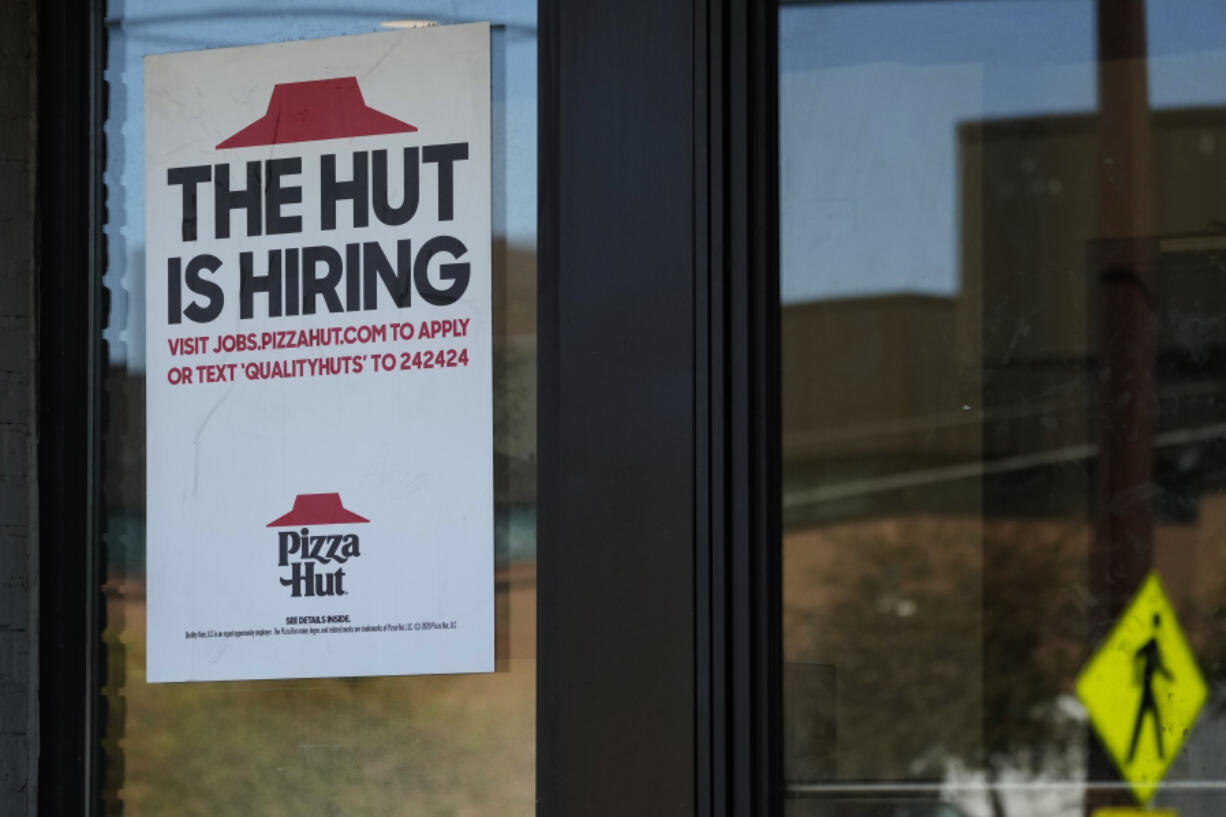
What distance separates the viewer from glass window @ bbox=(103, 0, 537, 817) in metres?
3.53

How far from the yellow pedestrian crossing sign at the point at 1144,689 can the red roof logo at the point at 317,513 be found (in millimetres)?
1635

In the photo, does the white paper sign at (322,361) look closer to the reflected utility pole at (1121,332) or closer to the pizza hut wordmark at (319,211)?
the pizza hut wordmark at (319,211)

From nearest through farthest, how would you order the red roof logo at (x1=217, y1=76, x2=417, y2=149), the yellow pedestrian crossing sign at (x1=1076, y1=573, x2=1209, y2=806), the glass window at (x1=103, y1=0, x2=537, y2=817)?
the yellow pedestrian crossing sign at (x1=1076, y1=573, x2=1209, y2=806) → the glass window at (x1=103, y1=0, x2=537, y2=817) → the red roof logo at (x1=217, y1=76, x2=417, y2=149)

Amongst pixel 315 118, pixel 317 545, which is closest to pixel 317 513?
pixel 317 545

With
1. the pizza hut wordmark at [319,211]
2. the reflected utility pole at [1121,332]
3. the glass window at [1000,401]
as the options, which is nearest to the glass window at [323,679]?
the pizza hut wordmark at [319,211]

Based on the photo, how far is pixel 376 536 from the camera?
3.59 metres

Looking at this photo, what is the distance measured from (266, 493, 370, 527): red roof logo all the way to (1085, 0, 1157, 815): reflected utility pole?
1620 mm

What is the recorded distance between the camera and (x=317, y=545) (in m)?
3.62

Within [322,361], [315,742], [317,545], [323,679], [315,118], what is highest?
[315,118]

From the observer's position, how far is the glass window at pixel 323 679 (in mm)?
3527

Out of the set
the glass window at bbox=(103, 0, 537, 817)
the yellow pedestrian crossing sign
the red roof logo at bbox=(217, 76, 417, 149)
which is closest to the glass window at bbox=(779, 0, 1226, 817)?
the yellow pedestrian crossing sign

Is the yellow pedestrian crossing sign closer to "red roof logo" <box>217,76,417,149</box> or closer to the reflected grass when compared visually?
the reflected grass

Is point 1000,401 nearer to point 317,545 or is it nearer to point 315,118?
point 317,545

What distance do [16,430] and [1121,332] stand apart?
252 centimetres
